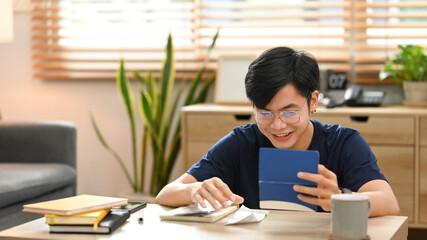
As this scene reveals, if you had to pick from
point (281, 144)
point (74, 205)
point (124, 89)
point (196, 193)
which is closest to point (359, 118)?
point (124, 89)

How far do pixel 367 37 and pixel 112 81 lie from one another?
5.42 feet

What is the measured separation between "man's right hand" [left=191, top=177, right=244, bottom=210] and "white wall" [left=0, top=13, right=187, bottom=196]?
2.48 metres

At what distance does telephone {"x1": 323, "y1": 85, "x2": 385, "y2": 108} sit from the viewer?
350 cm

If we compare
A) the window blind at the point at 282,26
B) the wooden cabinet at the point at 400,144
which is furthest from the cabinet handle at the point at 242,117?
the window blind at the point at 282,26

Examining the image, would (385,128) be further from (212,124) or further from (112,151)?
(112,151)

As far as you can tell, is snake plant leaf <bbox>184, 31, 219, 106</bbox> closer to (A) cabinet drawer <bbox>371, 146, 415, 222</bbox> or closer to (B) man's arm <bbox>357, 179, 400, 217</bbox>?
(A) cabinet drawer <bbox>371, 146, 415, 222</bbox>

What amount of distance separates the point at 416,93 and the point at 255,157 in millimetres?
1737

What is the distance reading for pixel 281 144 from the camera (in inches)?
77.0

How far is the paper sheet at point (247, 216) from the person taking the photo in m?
1.65

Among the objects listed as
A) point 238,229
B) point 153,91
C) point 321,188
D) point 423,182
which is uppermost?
point 153,91

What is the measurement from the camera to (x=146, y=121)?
3787mm

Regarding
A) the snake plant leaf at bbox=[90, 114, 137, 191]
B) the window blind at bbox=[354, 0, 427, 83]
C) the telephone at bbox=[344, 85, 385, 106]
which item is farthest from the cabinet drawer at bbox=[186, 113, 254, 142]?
the window blind at bbox=[354, 0, 427, 83]

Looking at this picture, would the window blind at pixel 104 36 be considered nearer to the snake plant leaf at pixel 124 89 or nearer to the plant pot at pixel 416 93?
the snake plant leaf at pixel 124 89

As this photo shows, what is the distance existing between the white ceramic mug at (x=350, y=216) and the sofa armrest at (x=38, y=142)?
233cm
